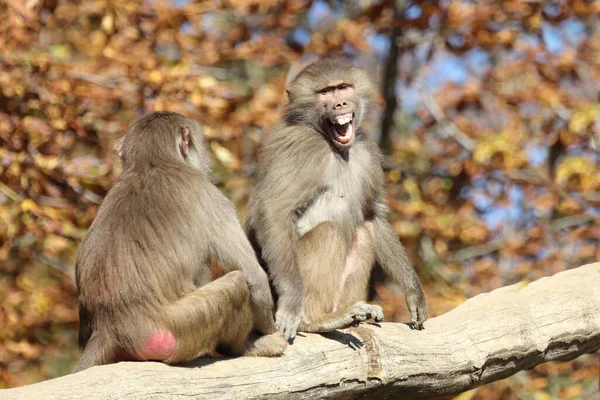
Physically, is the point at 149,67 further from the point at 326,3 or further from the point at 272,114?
the point at 326,3

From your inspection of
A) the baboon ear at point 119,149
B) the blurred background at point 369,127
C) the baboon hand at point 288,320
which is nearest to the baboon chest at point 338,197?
the baboon hand at point 288,320

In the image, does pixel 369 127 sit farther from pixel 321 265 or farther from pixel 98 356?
pixel 98 356

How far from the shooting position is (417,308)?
604cm

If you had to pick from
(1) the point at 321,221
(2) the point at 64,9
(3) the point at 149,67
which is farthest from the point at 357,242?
(2) the point at 64,9

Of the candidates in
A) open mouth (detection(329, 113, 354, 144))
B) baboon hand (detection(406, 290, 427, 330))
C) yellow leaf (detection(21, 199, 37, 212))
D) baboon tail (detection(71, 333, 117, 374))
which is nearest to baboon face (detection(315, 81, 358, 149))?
open mouth (detection(329, 113, 354, 144))

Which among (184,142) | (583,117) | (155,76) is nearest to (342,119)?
(184,142)

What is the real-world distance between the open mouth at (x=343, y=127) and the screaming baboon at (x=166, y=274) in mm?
1186

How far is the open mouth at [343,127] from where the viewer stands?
609 centimetres

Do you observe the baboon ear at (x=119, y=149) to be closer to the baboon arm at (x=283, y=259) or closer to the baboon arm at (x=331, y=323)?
the baboon arm at (x=283, y=259)

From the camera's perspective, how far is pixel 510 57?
12.1 metres

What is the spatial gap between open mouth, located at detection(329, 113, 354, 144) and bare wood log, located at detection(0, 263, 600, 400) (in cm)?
124

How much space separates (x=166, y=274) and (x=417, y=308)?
1882mm

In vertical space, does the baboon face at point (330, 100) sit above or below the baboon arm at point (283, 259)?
above

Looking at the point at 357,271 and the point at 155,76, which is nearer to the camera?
the point at 357,271
